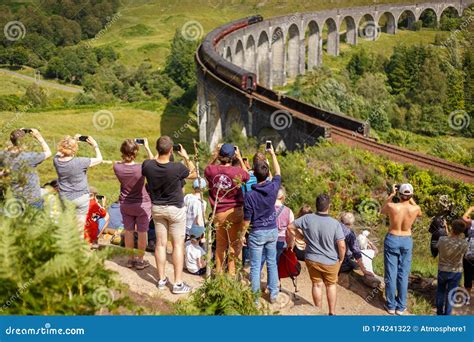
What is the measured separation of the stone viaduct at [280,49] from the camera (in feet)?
103

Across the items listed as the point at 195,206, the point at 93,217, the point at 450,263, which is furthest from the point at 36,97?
the point at 450,263

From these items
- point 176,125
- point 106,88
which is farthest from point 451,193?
point 106,88

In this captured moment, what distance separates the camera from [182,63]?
74.0 metres

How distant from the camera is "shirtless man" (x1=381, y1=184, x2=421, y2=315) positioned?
7.68 m

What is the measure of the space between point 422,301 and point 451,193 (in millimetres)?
8306

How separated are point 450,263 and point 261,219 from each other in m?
2.82

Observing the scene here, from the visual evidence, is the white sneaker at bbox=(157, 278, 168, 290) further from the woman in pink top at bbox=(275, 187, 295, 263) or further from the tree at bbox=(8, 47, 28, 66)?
the tree at bbox=(8, 47, 28, 66)

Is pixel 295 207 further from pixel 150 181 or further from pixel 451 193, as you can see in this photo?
pixel 150 181

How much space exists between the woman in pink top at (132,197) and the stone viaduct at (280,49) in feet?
51.7

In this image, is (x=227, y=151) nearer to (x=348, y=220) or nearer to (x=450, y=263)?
(x=348, y=220)

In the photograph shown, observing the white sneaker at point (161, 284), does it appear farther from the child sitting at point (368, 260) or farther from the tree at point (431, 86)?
the tree at point (431, 86)

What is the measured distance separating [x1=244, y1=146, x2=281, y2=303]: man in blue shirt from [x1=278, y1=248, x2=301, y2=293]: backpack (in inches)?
19.4

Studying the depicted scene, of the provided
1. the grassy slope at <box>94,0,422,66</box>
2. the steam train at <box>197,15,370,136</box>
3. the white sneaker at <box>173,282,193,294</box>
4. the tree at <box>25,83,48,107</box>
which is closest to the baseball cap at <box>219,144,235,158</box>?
the white sneaker at <box>173,282,193,294</box>

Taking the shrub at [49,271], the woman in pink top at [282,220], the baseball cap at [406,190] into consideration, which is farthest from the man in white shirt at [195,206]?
the shrub at [49,271]
